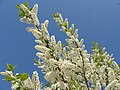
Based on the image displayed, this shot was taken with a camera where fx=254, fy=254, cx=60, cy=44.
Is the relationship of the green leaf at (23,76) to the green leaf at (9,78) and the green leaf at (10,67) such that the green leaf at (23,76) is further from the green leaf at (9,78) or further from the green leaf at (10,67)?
the green leaf at (10,67)

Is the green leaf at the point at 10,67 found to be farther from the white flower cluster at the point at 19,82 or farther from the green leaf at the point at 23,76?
the green leaf at the point at 23,76

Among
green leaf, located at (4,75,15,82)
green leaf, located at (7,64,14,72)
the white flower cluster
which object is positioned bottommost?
the white flower cluster

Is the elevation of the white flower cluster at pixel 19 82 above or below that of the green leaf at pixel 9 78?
below

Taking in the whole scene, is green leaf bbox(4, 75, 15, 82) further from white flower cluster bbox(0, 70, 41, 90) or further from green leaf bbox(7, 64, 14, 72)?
green leaf bbox(7, 64, 14, 72)

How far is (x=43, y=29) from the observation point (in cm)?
351

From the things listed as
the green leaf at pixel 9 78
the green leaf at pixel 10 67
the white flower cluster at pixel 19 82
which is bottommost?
the white flower cluster at pixel 19 82

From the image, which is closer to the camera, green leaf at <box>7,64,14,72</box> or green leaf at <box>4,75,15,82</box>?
green leaf at <box>4,75,15,82</box>

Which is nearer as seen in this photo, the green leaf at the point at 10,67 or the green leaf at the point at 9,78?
the green leaf at the point at 9,78

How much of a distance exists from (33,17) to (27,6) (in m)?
0.28

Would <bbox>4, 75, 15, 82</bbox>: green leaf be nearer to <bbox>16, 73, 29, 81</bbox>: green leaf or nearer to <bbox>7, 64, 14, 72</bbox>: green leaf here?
<bbox>16, 73, 29, 81</bbox>: green leaf

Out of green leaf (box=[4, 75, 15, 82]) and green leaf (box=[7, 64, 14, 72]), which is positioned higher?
green leaf (box=[7, 64, 14, 72])

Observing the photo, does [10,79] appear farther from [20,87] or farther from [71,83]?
[71,83]

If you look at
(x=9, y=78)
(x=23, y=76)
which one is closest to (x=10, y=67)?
(x=9, y=78)

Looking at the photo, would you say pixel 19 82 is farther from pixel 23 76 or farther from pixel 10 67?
pixel 10 67
